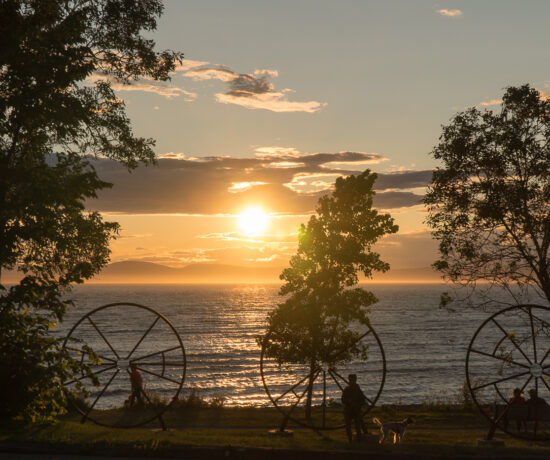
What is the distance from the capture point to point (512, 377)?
769 inches

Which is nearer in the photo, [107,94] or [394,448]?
[394,448]

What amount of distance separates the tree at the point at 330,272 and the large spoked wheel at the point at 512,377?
7.40 meters

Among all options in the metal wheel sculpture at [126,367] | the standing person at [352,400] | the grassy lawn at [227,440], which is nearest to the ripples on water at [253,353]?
the metal wheel sculpture at [126,367]

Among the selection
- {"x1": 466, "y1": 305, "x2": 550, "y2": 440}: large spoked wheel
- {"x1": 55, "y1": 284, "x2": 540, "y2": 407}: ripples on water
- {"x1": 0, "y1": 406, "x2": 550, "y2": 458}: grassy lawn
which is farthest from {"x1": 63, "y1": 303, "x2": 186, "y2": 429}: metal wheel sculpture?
{"x1": 466, "y1": 305, "x2": 550, "y2": 440}: large spoked wheel

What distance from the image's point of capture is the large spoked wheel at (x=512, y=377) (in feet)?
66.2

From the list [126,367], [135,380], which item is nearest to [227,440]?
[126,367]

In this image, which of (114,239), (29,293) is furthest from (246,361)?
(29,293)

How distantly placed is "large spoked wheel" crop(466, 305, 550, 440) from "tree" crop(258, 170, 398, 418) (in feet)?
24.3

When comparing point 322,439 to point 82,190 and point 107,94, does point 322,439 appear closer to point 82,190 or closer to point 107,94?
point 82,190

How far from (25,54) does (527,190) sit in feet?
68.3

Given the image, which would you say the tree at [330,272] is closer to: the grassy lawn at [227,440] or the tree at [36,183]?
the grassy lawn at [227,440]

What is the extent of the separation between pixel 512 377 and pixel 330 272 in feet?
45.7

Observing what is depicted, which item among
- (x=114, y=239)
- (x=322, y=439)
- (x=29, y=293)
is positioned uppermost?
(x=114, y=239)

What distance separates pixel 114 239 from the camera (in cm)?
2519
